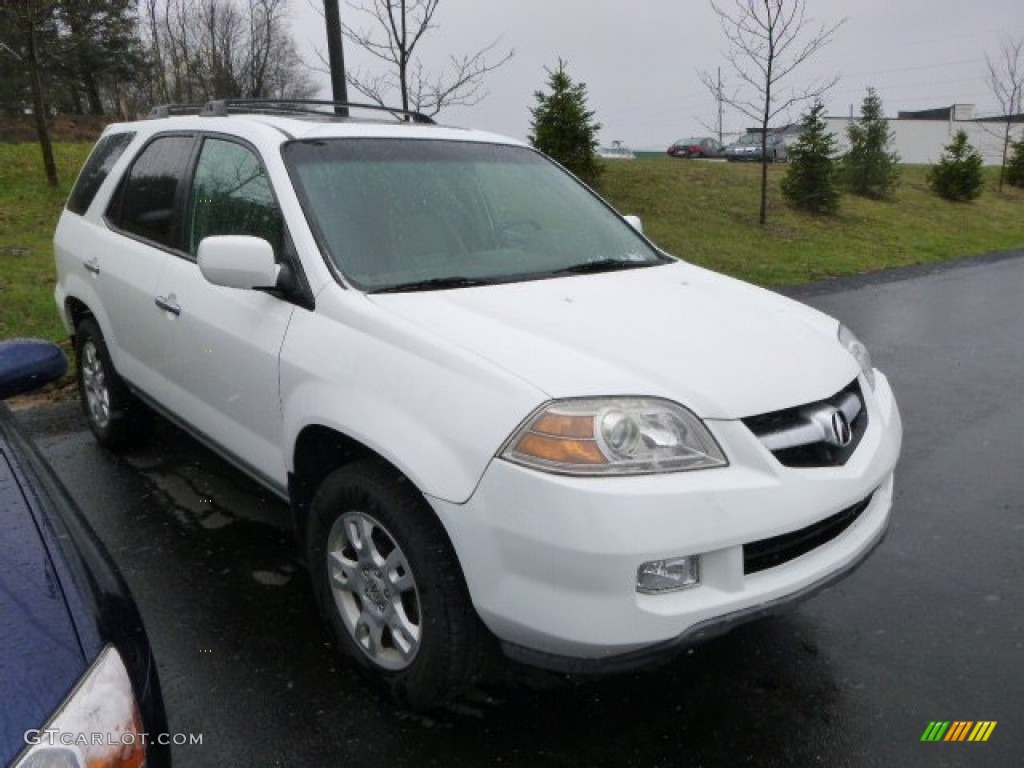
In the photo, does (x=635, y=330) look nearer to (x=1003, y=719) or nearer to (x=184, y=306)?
(x=1003, y=719)

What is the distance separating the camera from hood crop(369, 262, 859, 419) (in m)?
2.25

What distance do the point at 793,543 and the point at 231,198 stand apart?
8.15ft

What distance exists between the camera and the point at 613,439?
2.14m

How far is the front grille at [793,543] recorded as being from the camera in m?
2.22

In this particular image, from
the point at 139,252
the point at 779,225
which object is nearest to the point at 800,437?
the point at 139,252

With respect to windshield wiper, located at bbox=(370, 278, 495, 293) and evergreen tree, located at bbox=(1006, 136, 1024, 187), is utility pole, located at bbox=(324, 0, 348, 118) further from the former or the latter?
evergreen tree, located at bbox=(1006, 136, 1024, 187)

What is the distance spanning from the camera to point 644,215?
49.5 ft

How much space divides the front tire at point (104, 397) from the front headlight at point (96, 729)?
3.18 meters

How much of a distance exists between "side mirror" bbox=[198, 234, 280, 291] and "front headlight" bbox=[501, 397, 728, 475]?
3.72 feet

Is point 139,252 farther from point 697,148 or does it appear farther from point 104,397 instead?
point 697,148

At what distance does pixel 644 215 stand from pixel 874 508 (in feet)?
42.5

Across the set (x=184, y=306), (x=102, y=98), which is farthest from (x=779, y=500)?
(x=102, y=98)

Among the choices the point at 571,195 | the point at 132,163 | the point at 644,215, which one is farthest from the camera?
the point at 644,215

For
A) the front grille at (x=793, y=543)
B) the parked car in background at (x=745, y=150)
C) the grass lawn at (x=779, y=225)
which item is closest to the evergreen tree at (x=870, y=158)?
the grass lawn at (x=779, y=225)
